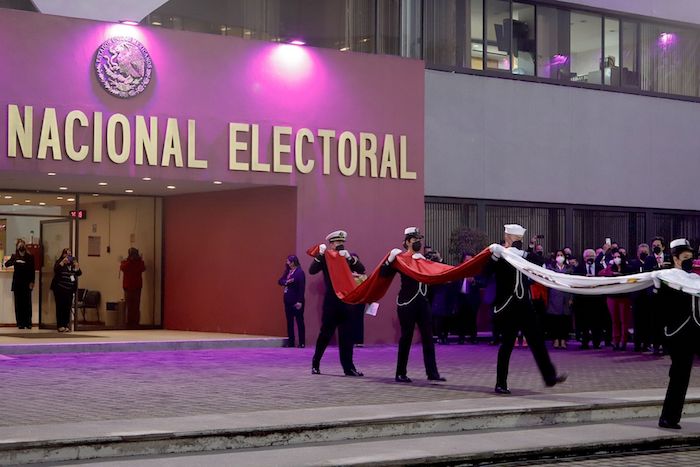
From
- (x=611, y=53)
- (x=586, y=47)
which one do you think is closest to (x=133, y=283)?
(x=586, y=47)

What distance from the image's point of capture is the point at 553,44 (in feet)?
88.9

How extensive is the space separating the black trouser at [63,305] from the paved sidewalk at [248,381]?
377 centimetres

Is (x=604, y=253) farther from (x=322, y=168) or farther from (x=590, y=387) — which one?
(x=590, y=387)

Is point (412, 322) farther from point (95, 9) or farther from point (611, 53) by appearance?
point (611, 53)

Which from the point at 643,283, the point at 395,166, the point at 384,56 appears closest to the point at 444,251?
the point at 395,166

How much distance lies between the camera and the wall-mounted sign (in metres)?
20.7

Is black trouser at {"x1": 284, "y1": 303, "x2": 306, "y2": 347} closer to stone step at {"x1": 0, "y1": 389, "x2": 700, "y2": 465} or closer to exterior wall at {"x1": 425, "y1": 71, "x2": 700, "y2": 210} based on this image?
exterior wall at {"x1": 425, "y1": 71, "x2": 700, "y2": 210}

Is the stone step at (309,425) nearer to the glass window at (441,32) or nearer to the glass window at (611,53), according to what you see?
the glass window at (441,32)

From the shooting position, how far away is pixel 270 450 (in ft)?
34.0

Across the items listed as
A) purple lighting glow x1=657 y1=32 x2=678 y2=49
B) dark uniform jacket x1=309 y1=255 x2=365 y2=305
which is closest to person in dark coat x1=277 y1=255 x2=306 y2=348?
dark uniform jacket x1=309 y1=255 x2=365 y2=305

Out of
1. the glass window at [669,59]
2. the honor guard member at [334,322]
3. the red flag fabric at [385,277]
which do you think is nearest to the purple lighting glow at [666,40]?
the glass window at [669,59]

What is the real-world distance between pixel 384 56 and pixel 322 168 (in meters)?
2.78

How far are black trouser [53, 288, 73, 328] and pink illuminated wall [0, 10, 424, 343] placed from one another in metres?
2.67

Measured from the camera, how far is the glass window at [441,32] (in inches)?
997
